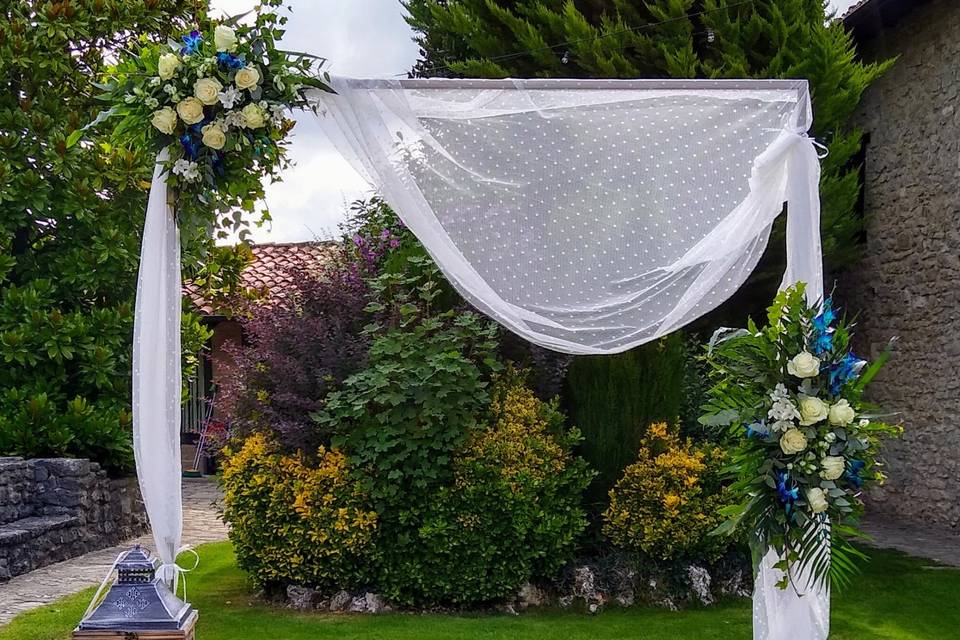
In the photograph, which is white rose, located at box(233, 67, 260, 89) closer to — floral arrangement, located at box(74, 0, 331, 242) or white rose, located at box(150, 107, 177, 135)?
floral arrangement, located at box(74, 0, 331, 242)

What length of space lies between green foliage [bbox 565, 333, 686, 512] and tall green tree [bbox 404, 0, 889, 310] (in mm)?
2861

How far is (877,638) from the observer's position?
5273 mm

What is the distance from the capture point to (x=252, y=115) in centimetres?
406

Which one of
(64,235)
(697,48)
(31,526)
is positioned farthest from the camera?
(697,48)

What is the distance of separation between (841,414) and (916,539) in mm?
Answer: 5455

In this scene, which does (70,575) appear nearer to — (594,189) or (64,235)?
(64,235)

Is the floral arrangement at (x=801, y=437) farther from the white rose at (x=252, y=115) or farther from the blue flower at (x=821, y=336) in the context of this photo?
the white rose at (x=252, y=115)

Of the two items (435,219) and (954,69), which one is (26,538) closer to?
(435,219)

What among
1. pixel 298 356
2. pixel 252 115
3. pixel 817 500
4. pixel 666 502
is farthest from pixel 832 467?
pixel 298 356

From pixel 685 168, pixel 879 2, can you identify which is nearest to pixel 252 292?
pixel 685 168

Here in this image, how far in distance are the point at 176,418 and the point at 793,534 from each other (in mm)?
2623

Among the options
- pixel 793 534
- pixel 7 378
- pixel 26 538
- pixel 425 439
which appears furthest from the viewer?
pixel 7 378

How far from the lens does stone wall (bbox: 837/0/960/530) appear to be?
8797mm

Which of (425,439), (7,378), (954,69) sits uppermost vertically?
(954,69)
